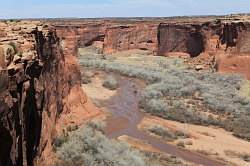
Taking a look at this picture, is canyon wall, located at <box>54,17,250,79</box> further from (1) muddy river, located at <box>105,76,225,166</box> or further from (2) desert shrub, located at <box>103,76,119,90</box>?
(1) muddy river, located at <box>105,76,225,166</box>

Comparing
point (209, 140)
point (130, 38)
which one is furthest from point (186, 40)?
point (209, 140)

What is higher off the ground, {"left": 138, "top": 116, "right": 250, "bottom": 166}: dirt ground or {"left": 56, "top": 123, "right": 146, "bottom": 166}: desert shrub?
{"left": 56, "top": 123, "right": 146, "bottom": 166}: desert shrub

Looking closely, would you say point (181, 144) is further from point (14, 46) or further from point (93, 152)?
point (14, 46)

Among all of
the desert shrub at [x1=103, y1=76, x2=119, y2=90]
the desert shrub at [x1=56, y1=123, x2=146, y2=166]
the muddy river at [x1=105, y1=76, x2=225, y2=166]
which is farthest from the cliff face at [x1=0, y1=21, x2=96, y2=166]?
the desert shrub at [x1=103, y1=76, x2=119, y2=90]

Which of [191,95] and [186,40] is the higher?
[186,40]

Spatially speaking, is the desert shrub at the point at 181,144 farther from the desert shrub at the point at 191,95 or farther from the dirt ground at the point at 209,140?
the desert shrub at the point at 191,95
